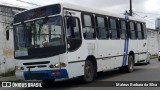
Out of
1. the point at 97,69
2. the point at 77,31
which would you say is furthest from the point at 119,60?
the point at 77,31

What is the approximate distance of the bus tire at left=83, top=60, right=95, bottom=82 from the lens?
1435cm

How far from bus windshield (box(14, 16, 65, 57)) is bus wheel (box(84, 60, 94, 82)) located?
197cm

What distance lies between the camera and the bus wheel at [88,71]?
14370 millimetres

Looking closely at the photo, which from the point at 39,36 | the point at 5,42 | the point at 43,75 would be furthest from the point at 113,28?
the point at 5,42

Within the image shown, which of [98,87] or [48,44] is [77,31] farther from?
[98,87]

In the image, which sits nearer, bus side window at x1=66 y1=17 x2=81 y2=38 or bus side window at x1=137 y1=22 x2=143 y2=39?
bus side window at x1=66 y1=17 x2=81 y2=38

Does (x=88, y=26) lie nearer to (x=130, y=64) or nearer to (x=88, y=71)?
(x=88, y=71)

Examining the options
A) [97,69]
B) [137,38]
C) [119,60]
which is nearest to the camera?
[97,69]

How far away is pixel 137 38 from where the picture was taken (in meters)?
21.1

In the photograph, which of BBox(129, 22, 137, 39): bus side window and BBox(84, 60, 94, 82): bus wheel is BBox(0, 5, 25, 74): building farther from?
BBox(84, 60, 94, 82): bus wheel

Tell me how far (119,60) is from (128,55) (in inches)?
63.1

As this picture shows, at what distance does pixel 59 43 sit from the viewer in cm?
1298

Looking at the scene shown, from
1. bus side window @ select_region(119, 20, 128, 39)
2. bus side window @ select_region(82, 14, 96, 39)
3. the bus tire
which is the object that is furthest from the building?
the bus tire

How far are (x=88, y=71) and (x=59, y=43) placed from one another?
2.23 m
